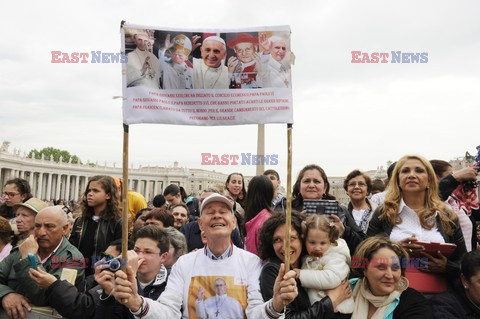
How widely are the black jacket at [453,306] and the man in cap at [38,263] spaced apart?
3.69 meters

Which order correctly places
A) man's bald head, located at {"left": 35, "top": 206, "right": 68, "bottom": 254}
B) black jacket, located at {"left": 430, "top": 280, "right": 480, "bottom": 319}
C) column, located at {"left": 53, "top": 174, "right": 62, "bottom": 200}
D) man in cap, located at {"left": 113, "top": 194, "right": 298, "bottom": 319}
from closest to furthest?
1. man in cap, located at {"left": 113, "top": 194, "right": 298, "bottom": 319}
2. black jacket, located at {"left": 430, "top": 280, "right": 480, "bottom": 319}
3. man's bald head, located at {"left": 35, "top": 206, "right": 68, "bottom": 254}
4. column, located at {"left": 53, "top": 174, "right": 62, "bottom": 200}

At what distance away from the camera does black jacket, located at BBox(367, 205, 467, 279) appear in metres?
4.36

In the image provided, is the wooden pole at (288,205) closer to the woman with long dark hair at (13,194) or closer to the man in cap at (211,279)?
the man in cap at (211,279)

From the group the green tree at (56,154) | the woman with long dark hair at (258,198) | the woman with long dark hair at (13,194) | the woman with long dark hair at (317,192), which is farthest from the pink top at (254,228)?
the green tree at (56,154)

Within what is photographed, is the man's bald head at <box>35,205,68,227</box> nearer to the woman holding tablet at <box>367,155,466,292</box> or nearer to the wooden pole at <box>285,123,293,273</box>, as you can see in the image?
the wooden pole at <box>285,123,293,273</box>

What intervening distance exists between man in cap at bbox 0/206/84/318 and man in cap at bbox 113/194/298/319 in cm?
151

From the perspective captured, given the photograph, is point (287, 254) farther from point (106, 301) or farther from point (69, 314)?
point (69, 314)

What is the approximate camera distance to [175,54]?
389cm

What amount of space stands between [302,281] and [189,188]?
12612 cm

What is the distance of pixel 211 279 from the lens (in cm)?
373

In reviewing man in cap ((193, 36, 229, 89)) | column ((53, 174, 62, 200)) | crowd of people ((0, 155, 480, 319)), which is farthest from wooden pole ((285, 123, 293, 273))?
column ((53, 174, 62, 200))

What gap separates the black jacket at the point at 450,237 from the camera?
4361 mm

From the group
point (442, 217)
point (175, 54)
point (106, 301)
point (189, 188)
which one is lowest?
point (189, 188)

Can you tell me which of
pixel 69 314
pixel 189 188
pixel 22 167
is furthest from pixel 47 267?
pixel 189 188
